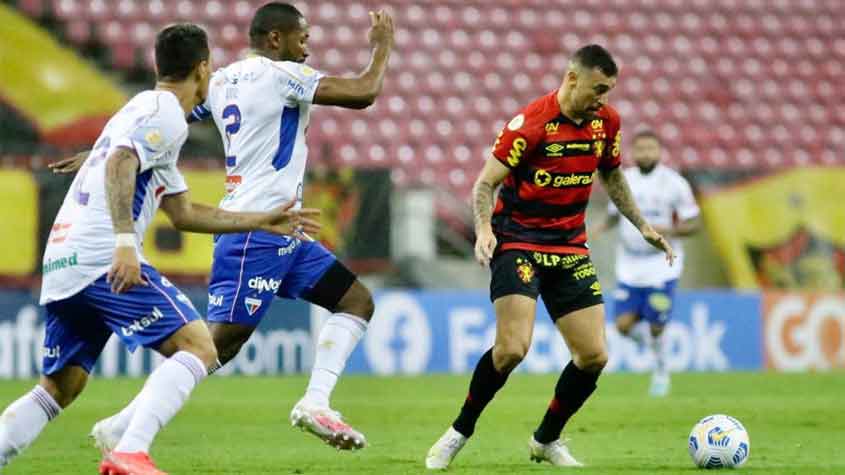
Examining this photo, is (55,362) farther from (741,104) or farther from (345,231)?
(741,104)

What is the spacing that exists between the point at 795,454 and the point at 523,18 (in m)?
16.0

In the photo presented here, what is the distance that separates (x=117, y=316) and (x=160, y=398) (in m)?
0.39

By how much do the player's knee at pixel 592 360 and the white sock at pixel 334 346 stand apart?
1182 millimetres

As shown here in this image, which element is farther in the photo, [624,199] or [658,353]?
[658,353]

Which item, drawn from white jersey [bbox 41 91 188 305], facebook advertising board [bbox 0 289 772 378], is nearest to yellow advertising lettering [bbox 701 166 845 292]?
facebook advertising board [bbox 0 289 772 378]

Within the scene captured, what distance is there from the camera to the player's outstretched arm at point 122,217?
6.11m

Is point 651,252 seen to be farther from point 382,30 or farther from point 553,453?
point 382,30

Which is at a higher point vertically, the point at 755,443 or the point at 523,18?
the point at 523,18

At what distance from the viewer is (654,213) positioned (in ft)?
48.5

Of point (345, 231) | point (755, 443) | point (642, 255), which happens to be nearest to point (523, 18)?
point (345, 231)

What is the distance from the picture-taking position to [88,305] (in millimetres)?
6371

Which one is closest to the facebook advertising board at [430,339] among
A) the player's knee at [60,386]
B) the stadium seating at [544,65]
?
the stadium seating at [544,65]

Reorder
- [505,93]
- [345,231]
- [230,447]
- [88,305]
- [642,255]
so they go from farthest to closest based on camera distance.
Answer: [505,93], [345,231], [642,255], [230,447], [88,305]

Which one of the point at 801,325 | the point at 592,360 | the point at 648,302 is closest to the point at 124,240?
the point at 592,360
